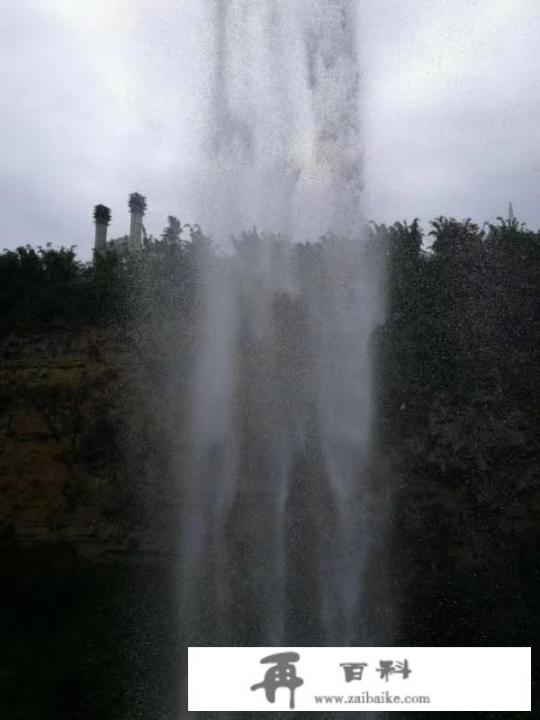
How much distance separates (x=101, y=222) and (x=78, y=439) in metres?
9.51

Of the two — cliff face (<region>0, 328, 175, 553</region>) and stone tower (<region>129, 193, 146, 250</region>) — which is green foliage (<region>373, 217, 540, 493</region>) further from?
stone tower (<region>129, 193, 146, 250</region>)

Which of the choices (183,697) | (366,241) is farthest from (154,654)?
(366,241)

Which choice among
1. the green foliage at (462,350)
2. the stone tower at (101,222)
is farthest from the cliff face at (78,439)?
the stone tower at (101,222)

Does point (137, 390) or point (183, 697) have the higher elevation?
point (137, 390)

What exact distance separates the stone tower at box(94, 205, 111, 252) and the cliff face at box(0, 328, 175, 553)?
7107mm

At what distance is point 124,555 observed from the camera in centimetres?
1048

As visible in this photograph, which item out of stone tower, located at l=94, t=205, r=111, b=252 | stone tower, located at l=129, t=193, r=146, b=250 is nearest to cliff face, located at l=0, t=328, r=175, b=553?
stone tower, located at l=94, t=205, r=111, b=252

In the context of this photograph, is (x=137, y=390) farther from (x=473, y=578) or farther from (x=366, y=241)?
(x=473, y=578)

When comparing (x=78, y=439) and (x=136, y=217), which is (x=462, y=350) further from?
(x=136, y=217)

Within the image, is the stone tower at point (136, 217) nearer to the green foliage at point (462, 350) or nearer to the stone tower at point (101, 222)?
the stone tower at point (101, 222)

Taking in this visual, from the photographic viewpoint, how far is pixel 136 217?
20578 mm

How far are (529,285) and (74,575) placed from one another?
8089mm

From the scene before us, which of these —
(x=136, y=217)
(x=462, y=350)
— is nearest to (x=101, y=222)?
(x=136, y=217)

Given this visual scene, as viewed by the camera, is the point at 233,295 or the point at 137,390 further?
the point at 137,390
